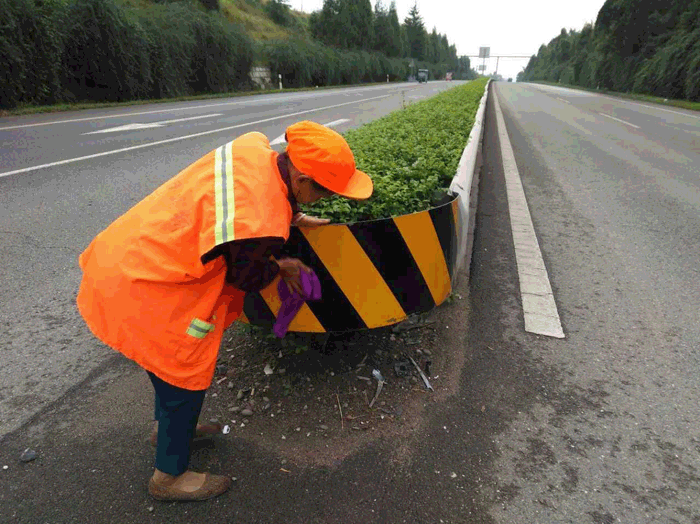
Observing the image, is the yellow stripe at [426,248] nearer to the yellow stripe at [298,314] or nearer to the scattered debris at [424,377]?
the scattered debris at [424,377]

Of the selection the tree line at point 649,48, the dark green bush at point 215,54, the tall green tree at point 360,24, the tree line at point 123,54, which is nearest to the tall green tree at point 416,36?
the tall green tree at point 360,24

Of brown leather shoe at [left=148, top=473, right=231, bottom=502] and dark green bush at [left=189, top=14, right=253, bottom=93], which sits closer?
brown leather shoe at [left=148, top=473, right=231, bottom=502]

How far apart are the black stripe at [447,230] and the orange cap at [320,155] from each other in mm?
907

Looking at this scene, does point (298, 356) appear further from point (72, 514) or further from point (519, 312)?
point (519, 312)

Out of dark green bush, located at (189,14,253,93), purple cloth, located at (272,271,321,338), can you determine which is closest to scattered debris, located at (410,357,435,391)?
purple cloth, located at (272,271,321,338)

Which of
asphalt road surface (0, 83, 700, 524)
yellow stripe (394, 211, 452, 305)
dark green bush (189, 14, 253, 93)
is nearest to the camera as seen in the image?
asphalt road surface (0, 83, 700, 524)

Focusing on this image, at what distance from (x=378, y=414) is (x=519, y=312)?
1515 mm

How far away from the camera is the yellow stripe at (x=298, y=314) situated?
2.27 metres

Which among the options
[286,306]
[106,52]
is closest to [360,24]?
[106,52]

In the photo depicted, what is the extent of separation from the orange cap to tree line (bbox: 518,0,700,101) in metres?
32.5

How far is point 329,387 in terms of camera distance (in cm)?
241

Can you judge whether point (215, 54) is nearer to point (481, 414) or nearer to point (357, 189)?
point (357, 189)

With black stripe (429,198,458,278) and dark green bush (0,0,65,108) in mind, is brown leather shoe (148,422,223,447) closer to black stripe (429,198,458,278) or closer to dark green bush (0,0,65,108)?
black stripe (429,198,458,278)

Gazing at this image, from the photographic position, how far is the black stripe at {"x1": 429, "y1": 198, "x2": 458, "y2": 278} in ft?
8.10
